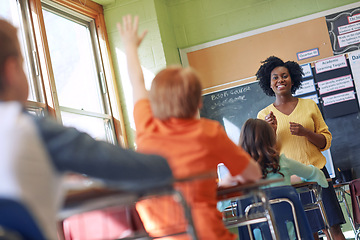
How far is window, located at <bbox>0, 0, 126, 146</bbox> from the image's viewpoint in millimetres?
4238

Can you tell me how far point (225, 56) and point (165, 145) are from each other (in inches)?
170

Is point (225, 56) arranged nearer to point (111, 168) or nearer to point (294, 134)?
point (294, 134)

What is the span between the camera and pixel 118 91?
5406 millimetres

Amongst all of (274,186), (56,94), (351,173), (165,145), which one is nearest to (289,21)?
(351,173)

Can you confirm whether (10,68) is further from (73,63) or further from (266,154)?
(73,63)

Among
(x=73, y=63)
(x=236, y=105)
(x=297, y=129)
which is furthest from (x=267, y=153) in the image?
(x=236, y=105)

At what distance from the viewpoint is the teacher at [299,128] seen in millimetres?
3545

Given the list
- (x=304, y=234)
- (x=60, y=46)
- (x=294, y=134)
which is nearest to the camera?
(x=304, y=234)

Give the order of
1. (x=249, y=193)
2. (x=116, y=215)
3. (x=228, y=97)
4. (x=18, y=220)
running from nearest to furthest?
(x=18, y=220), (x=116, y=215), (x=249, y=193), (x=228, y=97)

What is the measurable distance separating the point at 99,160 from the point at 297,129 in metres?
2.70

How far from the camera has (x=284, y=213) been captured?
246 centimetres

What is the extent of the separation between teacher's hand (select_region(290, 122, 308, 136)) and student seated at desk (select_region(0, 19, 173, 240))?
2541 millimetres

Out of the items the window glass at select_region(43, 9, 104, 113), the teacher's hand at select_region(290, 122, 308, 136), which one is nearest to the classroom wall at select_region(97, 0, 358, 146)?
the window glass at select_region(43, 9, 104, 113)

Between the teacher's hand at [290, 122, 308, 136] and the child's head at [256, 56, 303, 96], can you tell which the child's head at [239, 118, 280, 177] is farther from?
the child's head at [256, 56, 303, 96]
